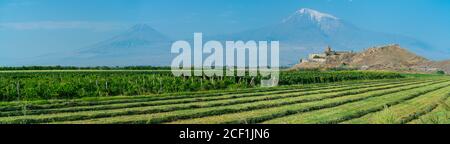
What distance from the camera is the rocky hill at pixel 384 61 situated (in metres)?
68.6

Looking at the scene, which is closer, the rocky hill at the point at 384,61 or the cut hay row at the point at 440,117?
the cut hay row at the point at 440,117

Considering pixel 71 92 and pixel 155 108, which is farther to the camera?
pixel 71 92

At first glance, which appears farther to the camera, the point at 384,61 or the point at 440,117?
the point at 384,61

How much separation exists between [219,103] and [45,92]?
25.8 ft

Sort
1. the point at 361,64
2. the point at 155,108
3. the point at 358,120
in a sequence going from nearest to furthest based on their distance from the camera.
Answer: the point at 358,120
the point at 155,108
the point at 361,64

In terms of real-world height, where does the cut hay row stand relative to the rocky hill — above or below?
below

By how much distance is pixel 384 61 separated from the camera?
3002 inches

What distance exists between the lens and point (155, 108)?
16266mm

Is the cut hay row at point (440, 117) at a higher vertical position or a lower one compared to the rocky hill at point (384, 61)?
lower

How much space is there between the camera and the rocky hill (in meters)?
68.6

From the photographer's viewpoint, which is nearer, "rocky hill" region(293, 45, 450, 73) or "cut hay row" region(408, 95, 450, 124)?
"cut hay row" region(408, 95, 450, 124)

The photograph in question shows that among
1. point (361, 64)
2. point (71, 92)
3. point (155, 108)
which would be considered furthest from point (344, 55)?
point (155, 108)
